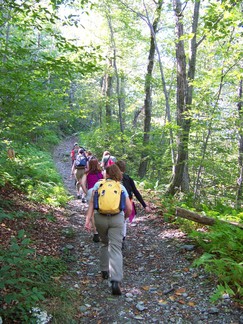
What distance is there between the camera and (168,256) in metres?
6.43

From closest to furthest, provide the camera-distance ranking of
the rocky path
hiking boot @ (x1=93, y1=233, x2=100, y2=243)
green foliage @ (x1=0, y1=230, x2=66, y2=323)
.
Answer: green foliage @ (x1=0, y1=230, x2=66, y2=323), the rocky path, hiking boot @ (x1=93, y1=233, x2=100, y2=243)

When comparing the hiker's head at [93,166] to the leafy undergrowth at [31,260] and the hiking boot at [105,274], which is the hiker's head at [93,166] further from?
the hiking boot at [105,274]

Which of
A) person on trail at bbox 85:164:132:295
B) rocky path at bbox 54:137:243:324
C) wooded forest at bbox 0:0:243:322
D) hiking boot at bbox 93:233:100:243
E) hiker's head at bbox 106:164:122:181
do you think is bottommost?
rocky path at bbox 54:137:243:324

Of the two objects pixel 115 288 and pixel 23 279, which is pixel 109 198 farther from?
pixel 23 279

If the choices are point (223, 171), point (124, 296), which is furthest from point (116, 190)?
point (223, 171)

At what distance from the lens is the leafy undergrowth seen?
359 centimetres

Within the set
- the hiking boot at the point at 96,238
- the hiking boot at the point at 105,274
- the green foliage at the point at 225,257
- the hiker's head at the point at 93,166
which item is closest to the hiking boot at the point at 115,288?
the hiking boot at the point at 105,274

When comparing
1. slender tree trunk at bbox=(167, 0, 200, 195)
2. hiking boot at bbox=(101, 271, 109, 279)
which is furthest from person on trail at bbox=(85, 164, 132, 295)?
slender tree trunk at bbox=(167, 0, 200, 195)

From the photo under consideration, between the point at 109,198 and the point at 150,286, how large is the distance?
189 cm

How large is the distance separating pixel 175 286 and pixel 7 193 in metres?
5.90

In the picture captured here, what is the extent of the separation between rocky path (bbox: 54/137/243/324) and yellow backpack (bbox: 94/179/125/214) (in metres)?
1.45

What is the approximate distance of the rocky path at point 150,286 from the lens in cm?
422

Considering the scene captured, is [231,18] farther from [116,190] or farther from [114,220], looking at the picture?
[114,220]

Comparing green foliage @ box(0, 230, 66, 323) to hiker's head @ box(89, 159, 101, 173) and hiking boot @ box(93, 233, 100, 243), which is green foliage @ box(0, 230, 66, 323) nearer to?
hiking boot @ box(93, 233, 100, 243)
